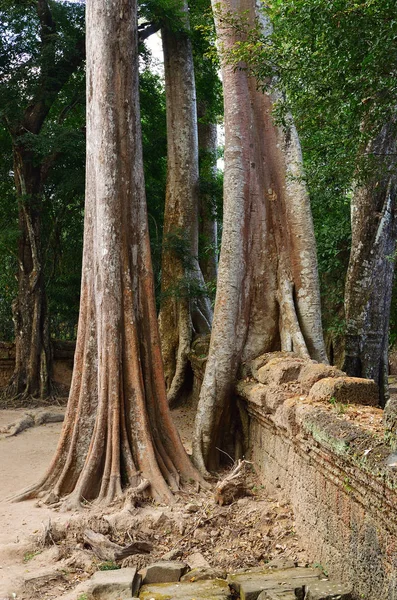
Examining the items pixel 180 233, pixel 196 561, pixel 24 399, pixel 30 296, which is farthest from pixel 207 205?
pixel 196 561

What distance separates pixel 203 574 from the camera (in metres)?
3.98

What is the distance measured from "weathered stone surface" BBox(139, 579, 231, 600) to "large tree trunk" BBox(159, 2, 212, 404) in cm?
562

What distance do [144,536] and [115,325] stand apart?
1862 mm

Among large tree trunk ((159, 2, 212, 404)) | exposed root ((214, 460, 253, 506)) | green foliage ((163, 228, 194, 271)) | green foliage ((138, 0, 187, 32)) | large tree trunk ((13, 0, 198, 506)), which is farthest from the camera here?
green foliage ((138, 0, 187, 32))

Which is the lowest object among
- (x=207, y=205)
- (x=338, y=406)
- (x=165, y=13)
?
(x=338, y=406)

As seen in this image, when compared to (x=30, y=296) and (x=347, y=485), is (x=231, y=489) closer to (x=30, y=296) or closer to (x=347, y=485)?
(x=347, y=485)

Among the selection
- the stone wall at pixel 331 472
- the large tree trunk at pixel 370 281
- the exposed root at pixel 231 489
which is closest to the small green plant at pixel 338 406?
the stone wall at pixel 331 472

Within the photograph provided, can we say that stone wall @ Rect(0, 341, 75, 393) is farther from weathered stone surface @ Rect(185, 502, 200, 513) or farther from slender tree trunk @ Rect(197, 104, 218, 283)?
weathered stone surface @ Rect(185, 502, 200, 513)

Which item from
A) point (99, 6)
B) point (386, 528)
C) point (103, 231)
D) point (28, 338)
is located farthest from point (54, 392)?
point (386, 528)

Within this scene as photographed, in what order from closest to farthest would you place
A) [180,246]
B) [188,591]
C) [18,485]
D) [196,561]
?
[188,591]
[196,561]
[18,485]
[180,246]

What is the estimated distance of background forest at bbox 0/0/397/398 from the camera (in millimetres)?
4688

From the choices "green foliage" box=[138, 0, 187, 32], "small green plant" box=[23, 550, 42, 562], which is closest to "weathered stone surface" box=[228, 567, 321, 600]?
"small green plant" box=[23, 550, 42, 562]

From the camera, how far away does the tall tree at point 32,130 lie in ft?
36.9

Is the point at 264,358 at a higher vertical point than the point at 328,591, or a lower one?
higher
